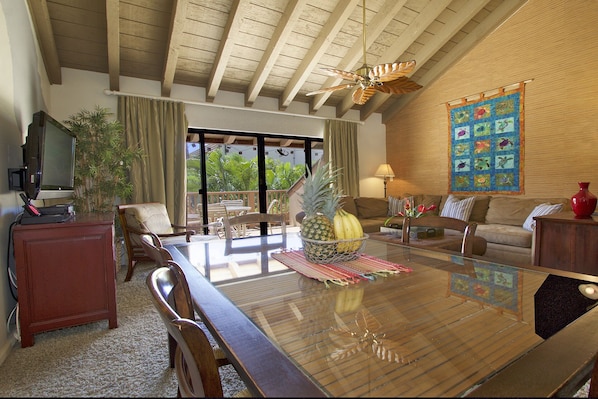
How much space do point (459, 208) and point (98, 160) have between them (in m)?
4.76

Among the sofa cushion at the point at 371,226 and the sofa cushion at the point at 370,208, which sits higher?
the sofa cushion at the point at 370,208

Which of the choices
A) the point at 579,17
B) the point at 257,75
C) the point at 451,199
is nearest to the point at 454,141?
the point at 451,199

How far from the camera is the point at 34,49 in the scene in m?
2.92

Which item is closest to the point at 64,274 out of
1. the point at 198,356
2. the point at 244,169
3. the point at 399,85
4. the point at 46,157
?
the point at 46,157

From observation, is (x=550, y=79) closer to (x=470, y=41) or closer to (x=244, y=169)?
(x=470, y=41)

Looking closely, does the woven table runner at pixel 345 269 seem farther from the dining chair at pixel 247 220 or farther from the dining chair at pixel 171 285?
the dining chair at pixel 247 220

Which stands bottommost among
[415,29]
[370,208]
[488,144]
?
[370,208]

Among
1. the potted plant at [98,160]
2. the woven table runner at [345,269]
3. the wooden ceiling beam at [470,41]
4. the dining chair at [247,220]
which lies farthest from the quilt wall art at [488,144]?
the potted plant at [98,160]

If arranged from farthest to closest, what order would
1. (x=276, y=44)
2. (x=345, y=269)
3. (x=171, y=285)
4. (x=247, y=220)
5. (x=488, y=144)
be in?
(x=488, y=144) < (x=276, y=44) < (x=247, y=220) < (x=345, y=269) < (x=171, y=285)

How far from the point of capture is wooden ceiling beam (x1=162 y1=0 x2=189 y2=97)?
308cm

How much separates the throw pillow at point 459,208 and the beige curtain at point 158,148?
12.9 feet

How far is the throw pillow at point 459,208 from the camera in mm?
4426

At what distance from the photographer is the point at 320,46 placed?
3988mm

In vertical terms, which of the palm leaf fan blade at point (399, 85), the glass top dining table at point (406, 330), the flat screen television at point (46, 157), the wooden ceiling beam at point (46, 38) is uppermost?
the wooden ceiling beam at point (46, 38)
